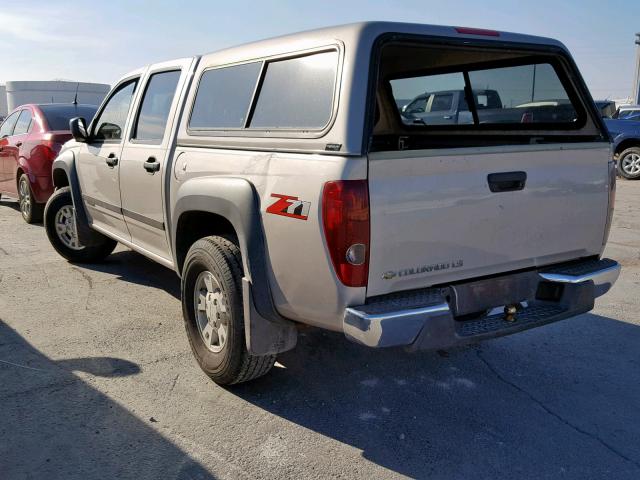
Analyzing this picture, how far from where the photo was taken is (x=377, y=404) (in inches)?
131

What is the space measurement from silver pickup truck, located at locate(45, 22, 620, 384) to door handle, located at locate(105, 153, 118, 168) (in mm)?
406

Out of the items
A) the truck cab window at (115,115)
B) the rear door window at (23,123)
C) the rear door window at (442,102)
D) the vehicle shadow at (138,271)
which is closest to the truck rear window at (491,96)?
the rear door window at (442,102)

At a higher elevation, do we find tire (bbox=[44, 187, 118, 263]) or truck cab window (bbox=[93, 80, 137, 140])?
truck cab window (bbox=[93, 80, 137, 140])

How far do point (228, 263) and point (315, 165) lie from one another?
2.84ft

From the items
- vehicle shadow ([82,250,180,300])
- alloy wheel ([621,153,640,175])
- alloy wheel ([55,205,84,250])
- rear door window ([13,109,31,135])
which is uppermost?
rear door window ([13,109,31,135])

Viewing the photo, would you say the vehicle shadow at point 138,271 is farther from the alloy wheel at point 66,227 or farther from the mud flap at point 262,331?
the mud flap at point 262,331

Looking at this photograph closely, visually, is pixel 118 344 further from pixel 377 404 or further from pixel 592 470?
pixel 592 470

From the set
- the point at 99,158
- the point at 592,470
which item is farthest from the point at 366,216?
the point at 99,158

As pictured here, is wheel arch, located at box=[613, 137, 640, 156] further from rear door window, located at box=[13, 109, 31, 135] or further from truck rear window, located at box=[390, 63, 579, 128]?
rear door window, located at box=[13, 109, 31, 135]

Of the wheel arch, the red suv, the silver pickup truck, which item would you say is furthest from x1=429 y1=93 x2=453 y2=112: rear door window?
the wheel arch

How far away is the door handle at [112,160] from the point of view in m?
4.68

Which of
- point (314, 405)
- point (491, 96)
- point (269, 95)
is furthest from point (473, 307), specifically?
point (491, 96)

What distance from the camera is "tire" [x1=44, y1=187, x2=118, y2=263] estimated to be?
6004 mm

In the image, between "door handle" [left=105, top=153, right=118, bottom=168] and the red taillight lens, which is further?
"door handle" [left=105, top=153, right=118, bottom=168]
